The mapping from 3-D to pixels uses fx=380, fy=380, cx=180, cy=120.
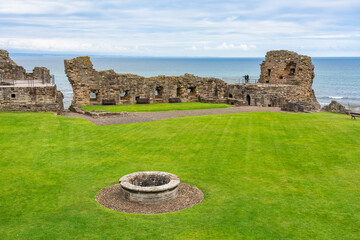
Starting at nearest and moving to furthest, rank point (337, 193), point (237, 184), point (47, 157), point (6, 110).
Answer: point (337, 193), point (237, 184), point (47, 157), point (6, 110)

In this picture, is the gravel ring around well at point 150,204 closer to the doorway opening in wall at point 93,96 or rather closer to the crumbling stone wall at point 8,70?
the doorway opening in wall at point 93,96

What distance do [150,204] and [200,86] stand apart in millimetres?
33742

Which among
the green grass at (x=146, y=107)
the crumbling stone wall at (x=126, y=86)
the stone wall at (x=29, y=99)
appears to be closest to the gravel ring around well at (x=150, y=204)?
the stone wall at (x=29, y=99)

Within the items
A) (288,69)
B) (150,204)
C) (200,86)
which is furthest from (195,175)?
(288,69)

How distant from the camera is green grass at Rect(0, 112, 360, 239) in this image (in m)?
9.66

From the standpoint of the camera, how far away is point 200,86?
44531mm

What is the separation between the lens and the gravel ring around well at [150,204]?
11133 millimetres

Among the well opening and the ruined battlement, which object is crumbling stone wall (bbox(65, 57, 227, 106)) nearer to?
the ruined battlement

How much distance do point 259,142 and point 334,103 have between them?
17921 mm

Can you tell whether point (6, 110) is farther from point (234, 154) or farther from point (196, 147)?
point (234, 154)

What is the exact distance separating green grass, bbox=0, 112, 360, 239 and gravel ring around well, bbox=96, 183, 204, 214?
1.11ft

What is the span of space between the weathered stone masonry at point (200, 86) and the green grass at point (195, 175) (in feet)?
45.0

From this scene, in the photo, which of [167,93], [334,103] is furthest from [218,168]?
[167,93]

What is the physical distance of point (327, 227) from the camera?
9.69 meters
